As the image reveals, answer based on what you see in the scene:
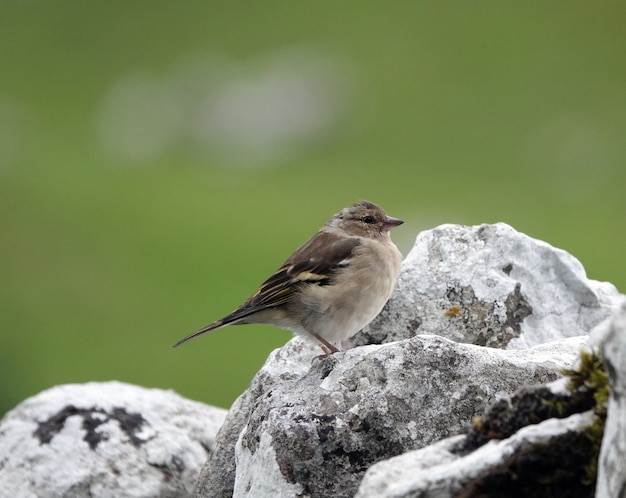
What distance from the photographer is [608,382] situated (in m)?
4.25

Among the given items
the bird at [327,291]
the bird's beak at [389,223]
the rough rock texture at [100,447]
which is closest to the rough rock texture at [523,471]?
the bird at [327,291]

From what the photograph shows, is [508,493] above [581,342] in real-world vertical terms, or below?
below

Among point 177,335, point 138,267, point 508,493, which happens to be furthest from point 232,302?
point 508,493

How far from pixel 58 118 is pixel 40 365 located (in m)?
15.2

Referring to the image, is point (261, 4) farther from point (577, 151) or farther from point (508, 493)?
point (508, 493)

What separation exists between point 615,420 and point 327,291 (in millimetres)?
4690

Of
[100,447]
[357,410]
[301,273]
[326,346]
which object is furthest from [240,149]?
[357,410]

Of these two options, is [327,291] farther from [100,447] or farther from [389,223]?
[100,447]

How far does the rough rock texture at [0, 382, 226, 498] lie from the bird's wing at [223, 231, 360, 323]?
841 mm

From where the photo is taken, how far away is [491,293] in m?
7.77

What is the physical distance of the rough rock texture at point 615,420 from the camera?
380 centimetres

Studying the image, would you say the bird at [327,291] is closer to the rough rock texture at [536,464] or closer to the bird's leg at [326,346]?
the bird's leg at [326,346]

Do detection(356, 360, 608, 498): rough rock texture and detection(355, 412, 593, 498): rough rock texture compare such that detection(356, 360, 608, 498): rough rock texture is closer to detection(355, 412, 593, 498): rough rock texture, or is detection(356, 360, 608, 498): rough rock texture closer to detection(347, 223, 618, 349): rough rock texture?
detection(355, 412, 593, 498): rough rock texture

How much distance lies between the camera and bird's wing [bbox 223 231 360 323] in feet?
28.1
